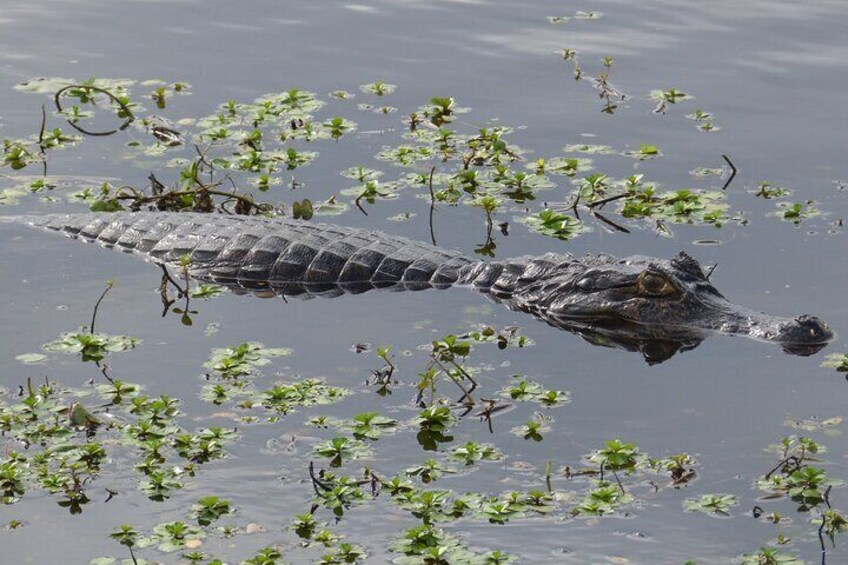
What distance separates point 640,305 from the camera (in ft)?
30.6

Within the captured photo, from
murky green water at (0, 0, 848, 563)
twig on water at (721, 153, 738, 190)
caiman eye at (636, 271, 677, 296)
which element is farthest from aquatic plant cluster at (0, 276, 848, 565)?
twig on water at (721, 153, 738, 190)

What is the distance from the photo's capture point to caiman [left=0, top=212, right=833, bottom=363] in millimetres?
9125

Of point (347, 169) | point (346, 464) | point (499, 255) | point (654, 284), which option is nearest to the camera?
point (346, 464)

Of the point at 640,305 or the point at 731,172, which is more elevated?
the point at 731,172

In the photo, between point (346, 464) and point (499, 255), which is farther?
point (499, 255)

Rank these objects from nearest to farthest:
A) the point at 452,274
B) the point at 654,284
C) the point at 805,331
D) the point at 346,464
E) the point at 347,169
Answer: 1. the point at 346,464
2. the point at 805,331
3. the point at 654,284
4. the point at 452,274
5. the point at 347,169

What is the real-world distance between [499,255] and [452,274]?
576mm

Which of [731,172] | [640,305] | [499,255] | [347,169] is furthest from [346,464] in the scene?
[731,172]

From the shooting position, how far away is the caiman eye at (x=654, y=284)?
30.5 ft

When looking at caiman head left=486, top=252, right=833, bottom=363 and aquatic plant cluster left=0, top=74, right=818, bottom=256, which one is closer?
caiman head left=486, top=252, right=833, bottom=363

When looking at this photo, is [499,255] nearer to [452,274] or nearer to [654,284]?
[452,274]

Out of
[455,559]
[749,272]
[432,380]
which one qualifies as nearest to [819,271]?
[749,272]

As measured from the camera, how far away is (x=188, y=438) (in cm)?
741

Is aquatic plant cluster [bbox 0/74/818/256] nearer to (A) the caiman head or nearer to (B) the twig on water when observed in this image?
(B) the twig on water
